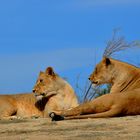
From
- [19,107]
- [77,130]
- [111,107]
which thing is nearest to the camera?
[77,130]

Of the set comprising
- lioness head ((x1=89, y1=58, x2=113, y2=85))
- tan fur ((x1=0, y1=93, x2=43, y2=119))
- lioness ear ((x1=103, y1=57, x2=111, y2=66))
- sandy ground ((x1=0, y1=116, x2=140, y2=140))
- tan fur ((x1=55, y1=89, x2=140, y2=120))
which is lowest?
sandy ground ((x1=0, y1=116, x2=140, y2=140))

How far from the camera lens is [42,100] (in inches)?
517

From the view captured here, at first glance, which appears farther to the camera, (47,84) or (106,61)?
(47,84)

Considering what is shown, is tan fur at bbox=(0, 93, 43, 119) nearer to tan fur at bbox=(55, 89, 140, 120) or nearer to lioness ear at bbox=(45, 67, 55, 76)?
lioness ear at bbox=(45, 67, 55, 76)

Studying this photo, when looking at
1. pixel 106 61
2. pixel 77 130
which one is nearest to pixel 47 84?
pixel 106 61

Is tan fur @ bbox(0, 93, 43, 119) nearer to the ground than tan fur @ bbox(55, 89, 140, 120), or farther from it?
farther from it

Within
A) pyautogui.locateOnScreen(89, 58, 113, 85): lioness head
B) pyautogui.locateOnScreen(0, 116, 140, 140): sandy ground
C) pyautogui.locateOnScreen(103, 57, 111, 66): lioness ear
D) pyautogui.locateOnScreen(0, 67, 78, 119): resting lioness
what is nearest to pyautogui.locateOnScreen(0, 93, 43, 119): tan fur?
pyautogui.locateOnScreen(0, 67, 78, 119): resting lioness

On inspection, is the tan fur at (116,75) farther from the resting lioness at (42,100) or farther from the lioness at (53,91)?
the resting lioness at (42,100)

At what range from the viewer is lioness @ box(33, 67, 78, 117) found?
500 inches

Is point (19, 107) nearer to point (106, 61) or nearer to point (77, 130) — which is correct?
point (106, 61)

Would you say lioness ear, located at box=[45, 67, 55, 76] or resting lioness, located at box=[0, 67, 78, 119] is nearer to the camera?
resting lioness, located at box=[0, 67, 78, 119]

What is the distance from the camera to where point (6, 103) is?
13.2m

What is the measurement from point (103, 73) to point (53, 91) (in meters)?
1.68

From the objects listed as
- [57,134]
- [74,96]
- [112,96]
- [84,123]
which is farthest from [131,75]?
[57,134]
